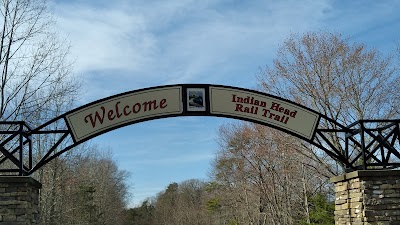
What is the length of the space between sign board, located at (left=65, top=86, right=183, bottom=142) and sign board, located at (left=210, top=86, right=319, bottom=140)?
34.1 inches

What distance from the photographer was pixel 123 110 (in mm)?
9883

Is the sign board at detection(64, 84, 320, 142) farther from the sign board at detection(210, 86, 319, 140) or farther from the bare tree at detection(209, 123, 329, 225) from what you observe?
the bare tree at detection(209, 123, 329, 225)

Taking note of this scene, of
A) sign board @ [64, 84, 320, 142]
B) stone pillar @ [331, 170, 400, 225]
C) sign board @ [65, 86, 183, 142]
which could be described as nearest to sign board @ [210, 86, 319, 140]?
sign board @ [64, 84, 320, 142]

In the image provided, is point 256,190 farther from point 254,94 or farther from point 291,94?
point 254,94

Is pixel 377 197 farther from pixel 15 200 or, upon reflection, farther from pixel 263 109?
pixel 15 200

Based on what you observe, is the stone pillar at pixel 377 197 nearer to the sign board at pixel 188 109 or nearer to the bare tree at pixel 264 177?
the sign board at pixel 188 109

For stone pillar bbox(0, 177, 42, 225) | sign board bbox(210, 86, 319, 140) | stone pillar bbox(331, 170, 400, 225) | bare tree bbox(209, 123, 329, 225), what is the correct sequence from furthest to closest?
bare tree bbox(209, 123, 329, 225) < sign board bbox(210, 86, 319, 140) < stone pillar bbox(331, 170, 400, 225) < stone pillar bbox(0, 177, 42, 225)

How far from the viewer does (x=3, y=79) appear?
15.1 m

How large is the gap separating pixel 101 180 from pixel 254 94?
1664 inches

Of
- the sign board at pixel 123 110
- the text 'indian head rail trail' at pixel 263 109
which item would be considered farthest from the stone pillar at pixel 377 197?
the sign board at pixel 123 110

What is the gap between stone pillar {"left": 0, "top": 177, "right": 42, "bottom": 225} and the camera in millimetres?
8688

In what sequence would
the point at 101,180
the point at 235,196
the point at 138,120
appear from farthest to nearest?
the point at 101,180 < the point at 235,196 < the point at 138,120

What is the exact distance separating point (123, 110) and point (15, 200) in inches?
105

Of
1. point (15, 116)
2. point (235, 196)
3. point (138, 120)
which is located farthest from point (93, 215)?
point (138, 120)
